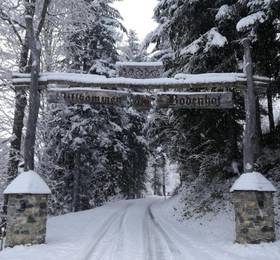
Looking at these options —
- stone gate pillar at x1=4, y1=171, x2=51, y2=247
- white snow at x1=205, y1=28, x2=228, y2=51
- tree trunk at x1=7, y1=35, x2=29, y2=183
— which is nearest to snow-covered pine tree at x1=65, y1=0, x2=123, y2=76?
tree trunk at x1=7, y1=35, x2=29, y2=183

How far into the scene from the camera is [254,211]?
11.1 metres

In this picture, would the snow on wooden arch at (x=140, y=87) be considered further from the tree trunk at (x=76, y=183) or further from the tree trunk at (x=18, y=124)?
the tree trunk at (x=76, y=183)

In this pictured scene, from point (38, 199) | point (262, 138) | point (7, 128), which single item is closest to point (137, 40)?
point (262, 138)

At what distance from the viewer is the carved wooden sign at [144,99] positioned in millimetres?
12664

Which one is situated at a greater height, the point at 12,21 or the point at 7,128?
the point at 12,21

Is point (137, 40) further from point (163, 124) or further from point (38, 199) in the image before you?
point (38, 199)

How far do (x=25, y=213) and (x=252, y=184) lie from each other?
20.1 feet

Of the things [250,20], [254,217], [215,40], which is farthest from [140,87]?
[254,217]

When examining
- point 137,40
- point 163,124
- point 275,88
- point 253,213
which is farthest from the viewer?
point 137,40

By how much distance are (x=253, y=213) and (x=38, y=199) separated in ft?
18.9

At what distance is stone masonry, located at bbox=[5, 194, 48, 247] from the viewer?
10.9 m

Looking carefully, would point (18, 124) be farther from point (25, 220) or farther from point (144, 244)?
point (144, 244)

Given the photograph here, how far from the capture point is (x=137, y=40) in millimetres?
45469

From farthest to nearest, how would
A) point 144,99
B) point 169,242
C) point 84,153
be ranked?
point 84,153, point 144,99, point 169,242
